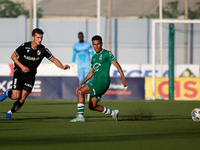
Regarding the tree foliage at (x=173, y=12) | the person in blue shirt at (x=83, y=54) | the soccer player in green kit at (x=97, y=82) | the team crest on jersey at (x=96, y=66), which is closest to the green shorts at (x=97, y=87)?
the soccer player in green kit at (x=97, y=82)

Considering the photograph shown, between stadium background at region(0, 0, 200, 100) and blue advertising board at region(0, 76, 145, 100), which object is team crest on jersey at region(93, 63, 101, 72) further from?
stadium background at region(0, 0, 200, 100)

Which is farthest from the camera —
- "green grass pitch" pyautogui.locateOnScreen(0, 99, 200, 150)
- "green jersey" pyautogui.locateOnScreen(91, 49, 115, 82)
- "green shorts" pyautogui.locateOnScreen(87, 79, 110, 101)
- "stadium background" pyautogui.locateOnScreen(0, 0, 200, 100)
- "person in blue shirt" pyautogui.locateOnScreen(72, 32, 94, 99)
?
"stadium background" pyautogui.locateOnScreen(0, 0, 200, 100)

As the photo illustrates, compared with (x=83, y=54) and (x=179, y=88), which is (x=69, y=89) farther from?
(x=179, y=88)

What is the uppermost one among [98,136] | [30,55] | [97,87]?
[30,55]

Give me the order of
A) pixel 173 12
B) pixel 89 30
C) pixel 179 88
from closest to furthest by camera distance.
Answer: pixel 179 88 < pixel 173 12 < pixel 89 30

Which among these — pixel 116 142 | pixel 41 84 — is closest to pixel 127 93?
pixel 41 84

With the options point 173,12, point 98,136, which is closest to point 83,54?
point 98,136

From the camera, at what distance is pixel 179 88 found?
717 inches

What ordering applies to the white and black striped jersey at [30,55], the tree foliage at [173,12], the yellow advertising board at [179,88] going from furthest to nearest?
the tree foliage at [173,12] < the yellow advertising board at [179,88] < the white and black striped jersey at [30,55]

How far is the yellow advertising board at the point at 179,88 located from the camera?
59.3ft

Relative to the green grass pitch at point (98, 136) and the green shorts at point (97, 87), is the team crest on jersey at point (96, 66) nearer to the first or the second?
the green shorts at point (97, 87)

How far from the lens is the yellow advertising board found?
1806cm

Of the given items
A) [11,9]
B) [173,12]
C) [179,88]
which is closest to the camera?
[179,88]

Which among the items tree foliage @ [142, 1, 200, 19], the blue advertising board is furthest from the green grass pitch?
tree foliage @ [142, 1, 200, 19]
